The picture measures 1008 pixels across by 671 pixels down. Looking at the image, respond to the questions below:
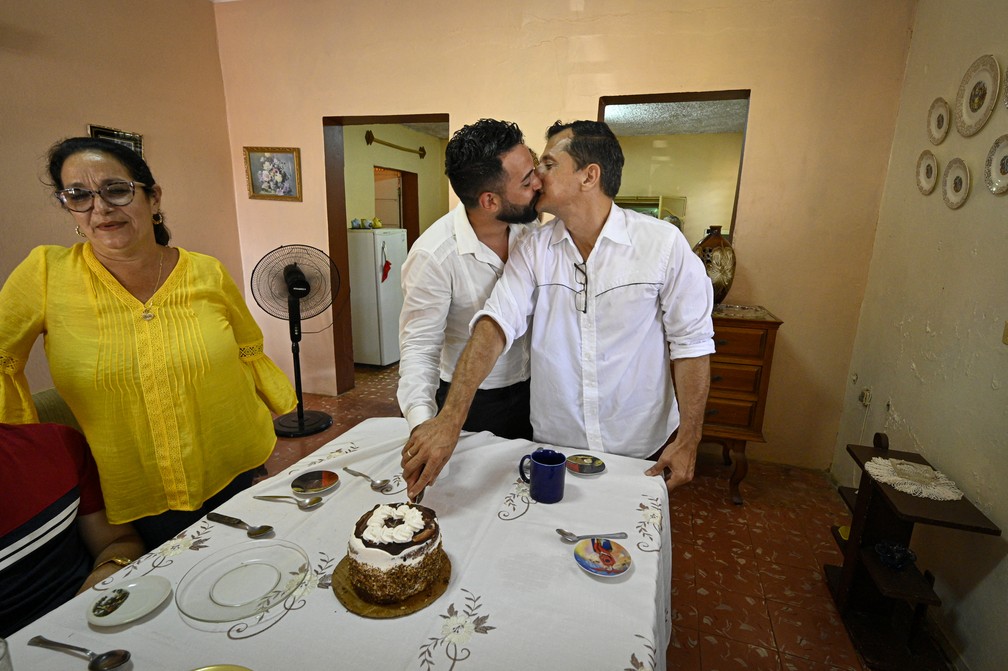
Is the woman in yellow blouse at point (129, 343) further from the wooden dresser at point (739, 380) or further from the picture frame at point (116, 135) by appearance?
the wooden dresser at point (739, 380)

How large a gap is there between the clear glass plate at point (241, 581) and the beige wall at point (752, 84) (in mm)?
2985

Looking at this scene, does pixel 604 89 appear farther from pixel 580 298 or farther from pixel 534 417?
pixel 534 417

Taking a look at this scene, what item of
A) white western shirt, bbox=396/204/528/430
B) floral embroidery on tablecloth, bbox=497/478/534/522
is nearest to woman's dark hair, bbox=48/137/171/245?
white western shirt, bbox=396/204/528/430

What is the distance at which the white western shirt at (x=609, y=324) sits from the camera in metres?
1.47

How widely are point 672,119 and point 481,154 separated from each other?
5.77m

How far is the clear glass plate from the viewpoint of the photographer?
0.83 m

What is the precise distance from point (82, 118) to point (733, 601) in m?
4.42

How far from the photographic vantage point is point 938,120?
7.41 ft

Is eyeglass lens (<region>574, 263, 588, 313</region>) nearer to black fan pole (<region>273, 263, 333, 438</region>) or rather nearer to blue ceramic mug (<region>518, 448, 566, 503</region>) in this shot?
blue ceramic mug (<region>518, 448, 566, 503</region>)

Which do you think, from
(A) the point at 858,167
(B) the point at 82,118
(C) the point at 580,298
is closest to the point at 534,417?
(C) the point at 580,298

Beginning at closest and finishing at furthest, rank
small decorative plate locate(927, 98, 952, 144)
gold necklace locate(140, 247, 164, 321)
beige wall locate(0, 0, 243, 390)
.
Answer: gold necklace locate(140, 247, 164, 321)
small decorative plate locate(927, 98, 952, 144)
beige wall locate(0, 0, 243, 390)

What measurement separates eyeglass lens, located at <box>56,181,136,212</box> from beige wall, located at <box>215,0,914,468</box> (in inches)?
98.2

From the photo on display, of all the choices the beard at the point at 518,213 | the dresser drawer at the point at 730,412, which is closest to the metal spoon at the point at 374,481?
the beard at the point at 518,213

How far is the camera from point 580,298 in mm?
1516
